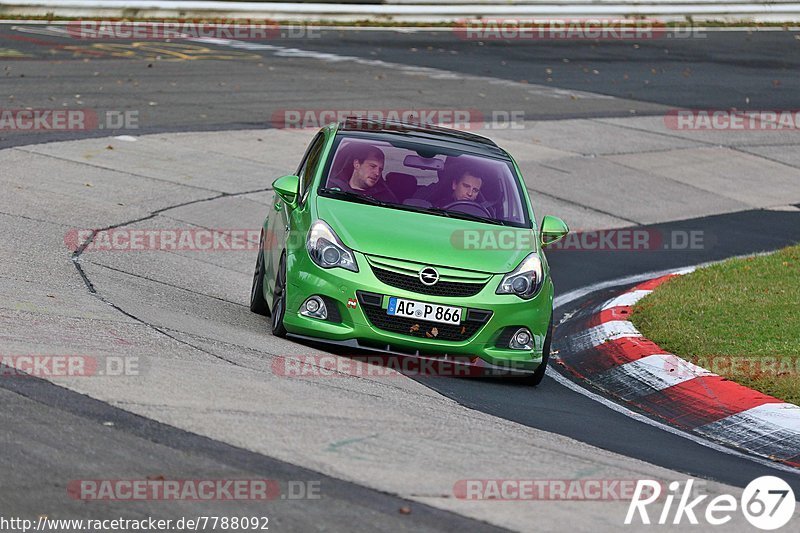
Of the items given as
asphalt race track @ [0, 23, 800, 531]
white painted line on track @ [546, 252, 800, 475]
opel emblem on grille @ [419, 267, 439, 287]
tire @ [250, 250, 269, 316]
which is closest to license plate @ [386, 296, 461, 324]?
opel emblem on grille @ [419, 267, 439, 287]

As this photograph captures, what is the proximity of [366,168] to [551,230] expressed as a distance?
1.43m

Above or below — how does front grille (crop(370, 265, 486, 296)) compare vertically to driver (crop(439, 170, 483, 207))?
below

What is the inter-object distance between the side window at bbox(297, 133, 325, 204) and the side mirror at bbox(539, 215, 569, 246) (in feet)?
5.69

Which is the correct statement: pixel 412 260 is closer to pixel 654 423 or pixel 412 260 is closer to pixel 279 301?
pixel 279 301

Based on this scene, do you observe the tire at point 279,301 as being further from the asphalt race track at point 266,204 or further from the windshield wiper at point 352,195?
the windshield wiper at point 352,195

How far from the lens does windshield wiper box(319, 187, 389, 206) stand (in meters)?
9.52

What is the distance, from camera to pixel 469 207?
972 centimetres

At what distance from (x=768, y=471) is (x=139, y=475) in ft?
11.6

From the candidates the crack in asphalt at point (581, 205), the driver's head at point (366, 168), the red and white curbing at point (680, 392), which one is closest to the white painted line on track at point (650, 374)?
the red and white curbing at point (680, 392)

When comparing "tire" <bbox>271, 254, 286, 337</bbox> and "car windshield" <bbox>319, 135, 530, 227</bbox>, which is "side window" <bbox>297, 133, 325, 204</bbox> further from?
"tire" <bbox>271, 254, 286, 337</bbox>

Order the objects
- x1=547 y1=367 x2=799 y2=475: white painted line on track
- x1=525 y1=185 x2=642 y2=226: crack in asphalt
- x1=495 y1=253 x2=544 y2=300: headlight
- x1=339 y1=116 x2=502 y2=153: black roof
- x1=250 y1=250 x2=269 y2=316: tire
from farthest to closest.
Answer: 1. x1=525 y1=185 x2=642 y2=226: crack in asphalt
2. x1=339 y1=116 x2=502 y2=153: black roof
3. x1=250 y1=250 x2=269 y2=316: tire
4. x1=495 y1=253 x2=544 y2=300: headlight
5. x1=547 y1=367 x2=799 y2=475: white painted line on track

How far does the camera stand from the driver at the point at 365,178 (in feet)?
31.7

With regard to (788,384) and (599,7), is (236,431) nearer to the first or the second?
(788,384)

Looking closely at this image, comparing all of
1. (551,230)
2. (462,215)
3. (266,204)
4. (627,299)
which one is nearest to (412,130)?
(462,215)
